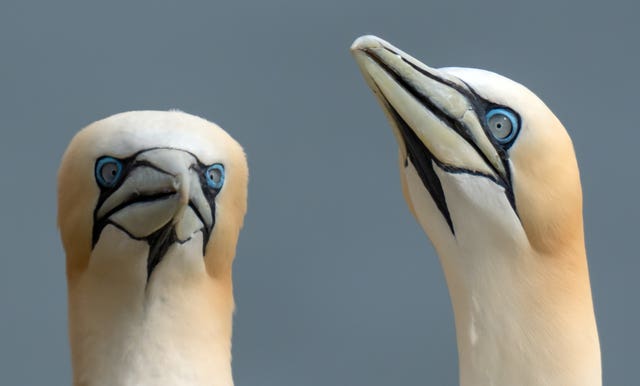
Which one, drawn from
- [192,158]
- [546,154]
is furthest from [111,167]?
[546,154]

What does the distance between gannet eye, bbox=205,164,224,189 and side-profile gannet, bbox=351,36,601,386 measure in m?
0.93

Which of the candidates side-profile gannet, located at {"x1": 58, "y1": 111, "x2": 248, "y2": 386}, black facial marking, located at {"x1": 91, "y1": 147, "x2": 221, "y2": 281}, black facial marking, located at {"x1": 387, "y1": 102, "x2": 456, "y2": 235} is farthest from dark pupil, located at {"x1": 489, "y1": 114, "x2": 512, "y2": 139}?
black facial marking, located at {"x1": 91, "y1": 147, "x2": 221, "y2": 281}

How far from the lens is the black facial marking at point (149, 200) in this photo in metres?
30.3

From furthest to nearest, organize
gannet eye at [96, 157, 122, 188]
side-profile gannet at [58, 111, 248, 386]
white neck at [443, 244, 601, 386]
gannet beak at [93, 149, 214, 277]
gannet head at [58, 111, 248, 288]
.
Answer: white neck at [443, 244, 601, 386] → gannet eye at [96, 157, 122, 188] → side-profile gannet at [58, 111, 248, 386] → gannet head at [58, 111, 248, 288] → gannet beak at [93, 149, 214, 277]

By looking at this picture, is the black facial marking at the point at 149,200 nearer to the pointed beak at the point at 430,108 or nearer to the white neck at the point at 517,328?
the pointed beak at the point at 430,108

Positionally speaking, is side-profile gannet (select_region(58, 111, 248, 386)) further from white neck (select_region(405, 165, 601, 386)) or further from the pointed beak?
white neck (select_region(405, 165, 601, 386))

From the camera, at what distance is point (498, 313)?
30641 millimetres

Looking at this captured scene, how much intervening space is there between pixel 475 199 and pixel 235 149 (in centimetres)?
135

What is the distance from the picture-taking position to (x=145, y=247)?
99.9 feet

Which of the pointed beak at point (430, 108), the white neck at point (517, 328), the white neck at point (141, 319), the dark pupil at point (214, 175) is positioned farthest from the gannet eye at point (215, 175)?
the white neck at point (517, 328)

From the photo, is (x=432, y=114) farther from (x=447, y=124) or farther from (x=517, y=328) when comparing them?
(x=517, y=328)

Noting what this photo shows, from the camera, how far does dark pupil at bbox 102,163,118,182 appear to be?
3048 centimetres

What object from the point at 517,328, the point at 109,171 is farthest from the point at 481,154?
the point at 109,171

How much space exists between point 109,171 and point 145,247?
45 centimetres
